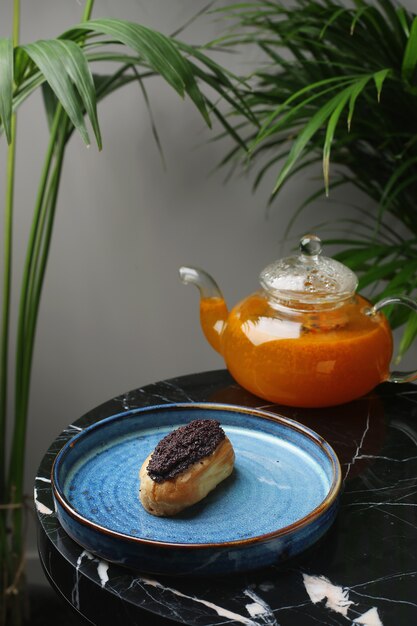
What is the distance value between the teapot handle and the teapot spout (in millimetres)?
229

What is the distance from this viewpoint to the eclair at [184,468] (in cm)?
85

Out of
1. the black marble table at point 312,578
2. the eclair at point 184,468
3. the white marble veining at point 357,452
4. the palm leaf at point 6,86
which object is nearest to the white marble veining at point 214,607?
the black marble table at point 312,578

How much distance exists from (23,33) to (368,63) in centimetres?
71

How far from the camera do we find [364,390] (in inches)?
44.0

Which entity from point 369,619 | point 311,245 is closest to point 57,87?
A: point 311,245

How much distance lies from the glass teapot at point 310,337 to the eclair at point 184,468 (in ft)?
0.59

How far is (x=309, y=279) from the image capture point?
3.52ft

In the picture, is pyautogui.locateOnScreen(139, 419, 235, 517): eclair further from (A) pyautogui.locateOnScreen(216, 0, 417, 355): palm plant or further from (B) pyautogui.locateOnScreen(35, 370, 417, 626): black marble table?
(A) pyautogui.locateOnScreen(216, 0, 417, 355): palm plant

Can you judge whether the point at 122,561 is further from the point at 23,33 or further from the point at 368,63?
the point at 23,33

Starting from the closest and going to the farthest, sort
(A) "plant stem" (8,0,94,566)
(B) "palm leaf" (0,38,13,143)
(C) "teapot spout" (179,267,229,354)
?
(B) "palm leaf" (0,38,13,143)
(C) "teapot spout" (179,267,229,354)
(A) "plant stem" (8,0,94,566)

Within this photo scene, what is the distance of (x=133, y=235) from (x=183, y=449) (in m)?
0.95

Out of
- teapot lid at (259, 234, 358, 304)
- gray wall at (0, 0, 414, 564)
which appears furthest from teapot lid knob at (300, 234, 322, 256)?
gray wall at (0, 0, 414, 564)

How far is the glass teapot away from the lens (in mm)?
1060

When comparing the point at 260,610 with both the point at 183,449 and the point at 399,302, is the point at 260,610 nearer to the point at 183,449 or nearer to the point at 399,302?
the point at 183,449
